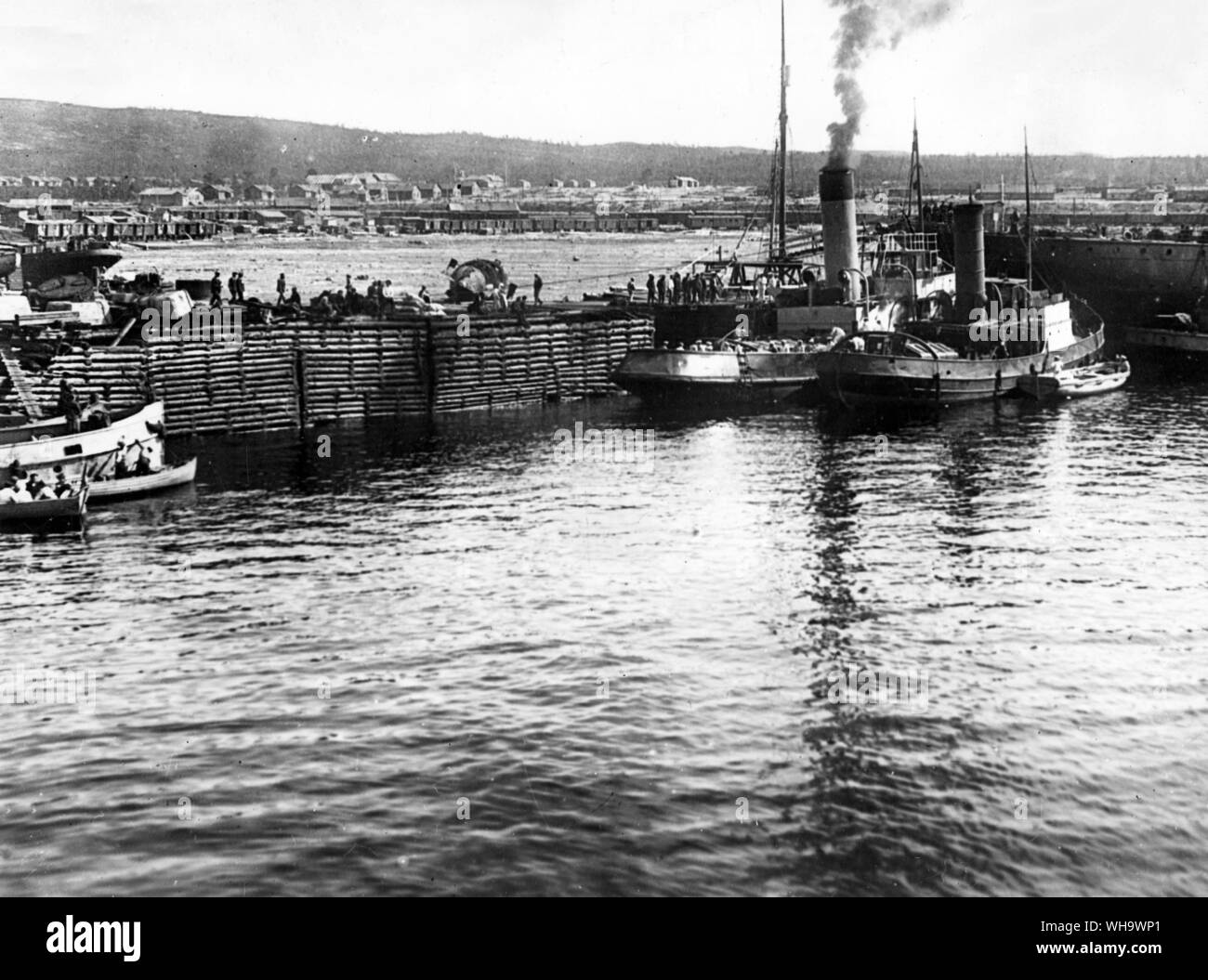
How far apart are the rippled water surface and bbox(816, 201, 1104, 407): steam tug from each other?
1257cm

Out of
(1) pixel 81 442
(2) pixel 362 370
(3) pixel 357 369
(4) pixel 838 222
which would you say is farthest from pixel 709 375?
(1) pixel 81 442

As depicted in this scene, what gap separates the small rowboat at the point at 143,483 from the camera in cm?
3978

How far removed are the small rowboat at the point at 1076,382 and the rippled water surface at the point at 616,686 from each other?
16.0 metres

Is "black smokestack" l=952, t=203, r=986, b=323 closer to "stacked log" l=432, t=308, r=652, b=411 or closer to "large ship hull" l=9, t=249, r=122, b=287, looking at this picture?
"stacked log" l=432, t=308, r=652, b=411

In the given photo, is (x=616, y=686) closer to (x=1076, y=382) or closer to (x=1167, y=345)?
(x=1076, y=382)

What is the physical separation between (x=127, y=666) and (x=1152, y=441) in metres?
39.1

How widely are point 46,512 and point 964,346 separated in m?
41.6

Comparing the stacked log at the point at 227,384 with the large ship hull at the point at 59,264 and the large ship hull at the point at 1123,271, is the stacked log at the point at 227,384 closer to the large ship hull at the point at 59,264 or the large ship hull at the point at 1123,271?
the large ship hull at the point at 1123,271

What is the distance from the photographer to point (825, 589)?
1203 inches

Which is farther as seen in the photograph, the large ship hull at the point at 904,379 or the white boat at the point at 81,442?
the large ship hull at the point at 904,379

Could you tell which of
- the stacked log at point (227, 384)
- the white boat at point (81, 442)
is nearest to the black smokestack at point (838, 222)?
the stacked log at point (227, 384)

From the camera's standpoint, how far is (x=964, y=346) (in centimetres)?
6138
